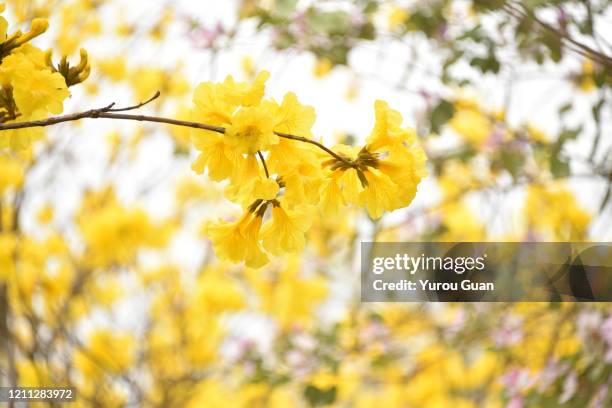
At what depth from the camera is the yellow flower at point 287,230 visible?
21.3 inches

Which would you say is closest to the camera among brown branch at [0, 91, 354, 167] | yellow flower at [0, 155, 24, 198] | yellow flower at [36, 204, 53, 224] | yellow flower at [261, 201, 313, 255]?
brown branch at [0, 91, 354, 167]

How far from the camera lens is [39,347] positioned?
156 centimetres

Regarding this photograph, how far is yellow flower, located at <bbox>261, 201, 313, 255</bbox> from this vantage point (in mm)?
542

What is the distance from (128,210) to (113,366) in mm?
439

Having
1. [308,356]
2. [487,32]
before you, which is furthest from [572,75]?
[308,356]

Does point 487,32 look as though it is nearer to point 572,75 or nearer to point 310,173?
point 572,75

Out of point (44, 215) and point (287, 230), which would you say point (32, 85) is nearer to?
point (287, 230)

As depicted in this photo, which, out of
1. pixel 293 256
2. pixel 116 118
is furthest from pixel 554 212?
pixel 116 118

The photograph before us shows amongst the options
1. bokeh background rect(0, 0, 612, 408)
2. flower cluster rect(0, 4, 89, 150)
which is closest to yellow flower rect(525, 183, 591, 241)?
bokeh background rect(0, 0, 612, 408)

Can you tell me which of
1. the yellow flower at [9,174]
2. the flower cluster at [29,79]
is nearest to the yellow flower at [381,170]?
the flower cluster at [29,79]

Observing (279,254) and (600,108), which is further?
(600,108)

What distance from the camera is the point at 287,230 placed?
55cm

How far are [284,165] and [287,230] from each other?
7 cm

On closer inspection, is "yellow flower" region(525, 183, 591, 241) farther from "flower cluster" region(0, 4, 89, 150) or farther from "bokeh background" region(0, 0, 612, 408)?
"flower cluster" region(0, 4, 89, 150)
